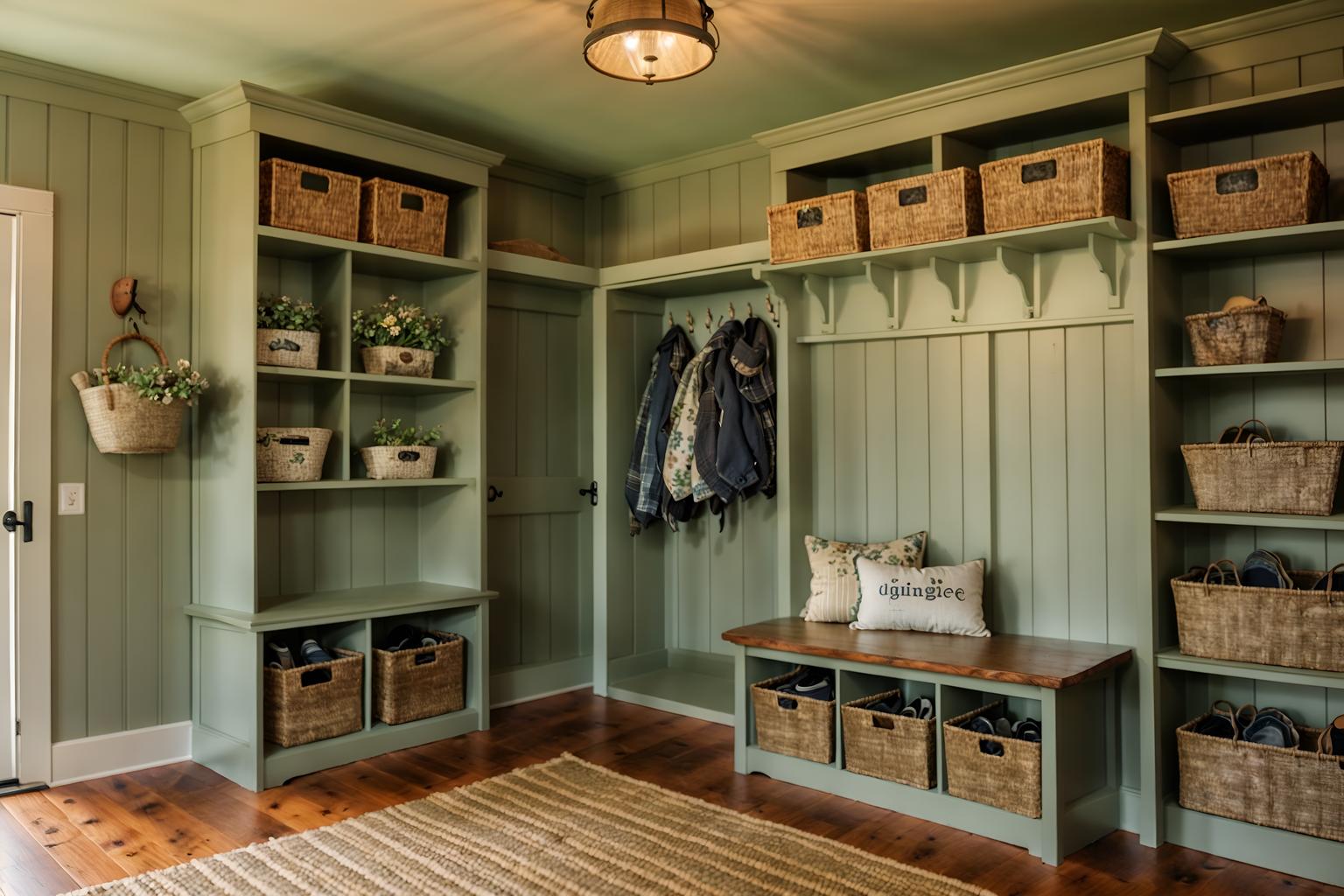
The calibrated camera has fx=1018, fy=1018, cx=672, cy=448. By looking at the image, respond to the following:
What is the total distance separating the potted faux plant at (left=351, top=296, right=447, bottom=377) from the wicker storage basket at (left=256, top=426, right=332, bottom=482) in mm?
363

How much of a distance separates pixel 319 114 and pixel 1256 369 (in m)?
3.14

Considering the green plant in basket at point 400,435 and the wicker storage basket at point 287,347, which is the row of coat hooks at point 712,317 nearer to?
the green plant in basket at point 400,435

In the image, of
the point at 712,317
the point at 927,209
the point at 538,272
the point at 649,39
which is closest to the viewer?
the point at 649,39

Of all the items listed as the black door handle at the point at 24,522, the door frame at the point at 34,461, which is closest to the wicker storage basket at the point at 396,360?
the door frame at the point at 34,461

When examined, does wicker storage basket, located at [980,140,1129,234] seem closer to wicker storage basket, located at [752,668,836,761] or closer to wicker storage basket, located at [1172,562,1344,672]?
wicker storage basket, located at [1172,562,1344,672]

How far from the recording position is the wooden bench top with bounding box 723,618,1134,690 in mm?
2949

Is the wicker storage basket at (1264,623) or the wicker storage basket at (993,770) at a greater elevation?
the wicker storage basket at (1264,623)

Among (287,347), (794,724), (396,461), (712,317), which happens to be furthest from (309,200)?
(794,724)

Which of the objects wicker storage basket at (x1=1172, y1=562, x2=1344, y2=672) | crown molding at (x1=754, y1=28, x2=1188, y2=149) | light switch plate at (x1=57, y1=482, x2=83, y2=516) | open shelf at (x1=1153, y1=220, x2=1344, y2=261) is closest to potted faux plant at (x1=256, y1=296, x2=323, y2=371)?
light switch plate at (x1=57, y1=482, x2=83, y2=516)

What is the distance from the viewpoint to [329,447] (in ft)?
13.1

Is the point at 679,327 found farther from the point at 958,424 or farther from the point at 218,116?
the point at 218,116

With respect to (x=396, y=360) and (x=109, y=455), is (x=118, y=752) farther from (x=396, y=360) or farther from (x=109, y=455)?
(x=396, y=360)

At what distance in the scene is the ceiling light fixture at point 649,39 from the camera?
2559 mm

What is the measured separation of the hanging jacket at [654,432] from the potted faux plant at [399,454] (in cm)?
96
